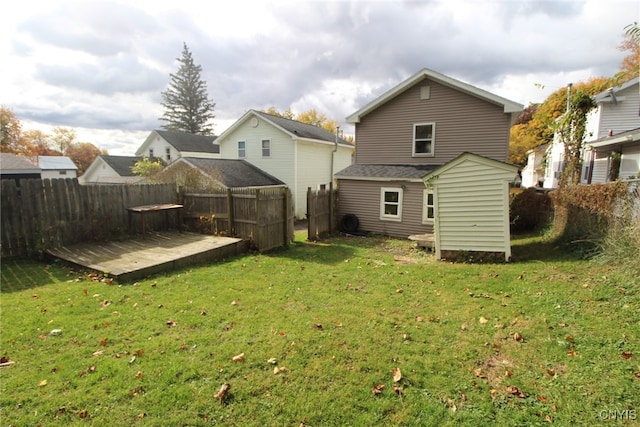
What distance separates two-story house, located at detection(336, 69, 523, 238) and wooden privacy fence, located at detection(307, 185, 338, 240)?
876 mm

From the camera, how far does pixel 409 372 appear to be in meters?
3.32

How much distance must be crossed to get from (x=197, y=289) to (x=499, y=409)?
5088 millimetres

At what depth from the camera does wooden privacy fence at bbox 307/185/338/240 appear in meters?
11.7

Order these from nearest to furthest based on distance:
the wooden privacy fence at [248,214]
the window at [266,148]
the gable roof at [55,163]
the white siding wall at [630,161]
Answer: the wooden privacy fence at [248,214], the white siding wall at [630,161], the window at [266,148], the gable roof at [55,163]

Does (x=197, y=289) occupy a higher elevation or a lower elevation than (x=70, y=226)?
lower

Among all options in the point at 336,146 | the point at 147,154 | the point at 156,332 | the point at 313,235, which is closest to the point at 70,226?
the point at 156,332

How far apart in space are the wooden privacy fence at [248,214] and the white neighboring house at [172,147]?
19847mm

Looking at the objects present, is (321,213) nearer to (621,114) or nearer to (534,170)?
(621,114)

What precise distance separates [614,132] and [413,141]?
10257 mm

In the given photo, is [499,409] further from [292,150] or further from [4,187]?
[292,150]

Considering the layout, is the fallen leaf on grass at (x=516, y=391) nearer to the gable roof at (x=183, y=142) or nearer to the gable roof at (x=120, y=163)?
the gable roof at (x=183, y=142)

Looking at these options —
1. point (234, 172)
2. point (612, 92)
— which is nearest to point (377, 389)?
point (234, 172)

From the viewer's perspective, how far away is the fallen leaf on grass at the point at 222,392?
9.43ft

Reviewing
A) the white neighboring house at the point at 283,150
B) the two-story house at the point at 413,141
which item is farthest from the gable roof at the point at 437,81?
the white neighboring house at the point at 283,150
